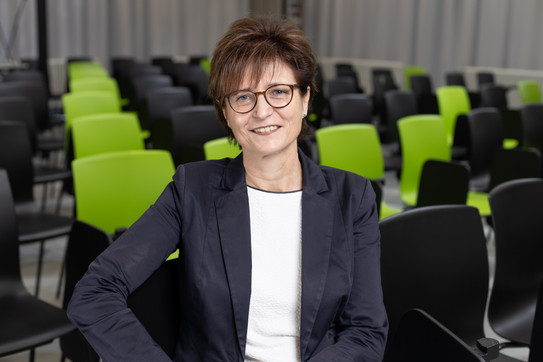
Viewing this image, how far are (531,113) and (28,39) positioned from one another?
346 inches

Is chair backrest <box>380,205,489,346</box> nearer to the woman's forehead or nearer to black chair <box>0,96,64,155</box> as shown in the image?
the woman's forehead

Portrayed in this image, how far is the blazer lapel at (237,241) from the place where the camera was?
1.65 meters

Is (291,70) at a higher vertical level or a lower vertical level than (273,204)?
higher

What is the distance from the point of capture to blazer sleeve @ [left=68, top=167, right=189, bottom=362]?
1521mm

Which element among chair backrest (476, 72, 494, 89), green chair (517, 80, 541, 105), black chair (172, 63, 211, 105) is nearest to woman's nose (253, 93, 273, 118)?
black chair (172, 63, 211, 105)

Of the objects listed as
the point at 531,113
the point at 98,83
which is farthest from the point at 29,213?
the point at 531,113

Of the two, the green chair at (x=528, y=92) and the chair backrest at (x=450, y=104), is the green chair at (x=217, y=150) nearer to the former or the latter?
the chair backrest at (x=450, y=104)

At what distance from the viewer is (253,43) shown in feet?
5.47

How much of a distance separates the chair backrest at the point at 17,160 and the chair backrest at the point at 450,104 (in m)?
4.00

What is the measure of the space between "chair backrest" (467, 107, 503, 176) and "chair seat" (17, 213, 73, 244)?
8.71 ft

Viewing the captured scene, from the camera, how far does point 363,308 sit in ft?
5.56

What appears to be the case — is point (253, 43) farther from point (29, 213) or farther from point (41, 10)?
point (41, 10)

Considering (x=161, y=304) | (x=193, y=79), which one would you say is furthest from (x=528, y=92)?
(x=161, y=304)

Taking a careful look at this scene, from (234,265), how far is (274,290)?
0.12 m
